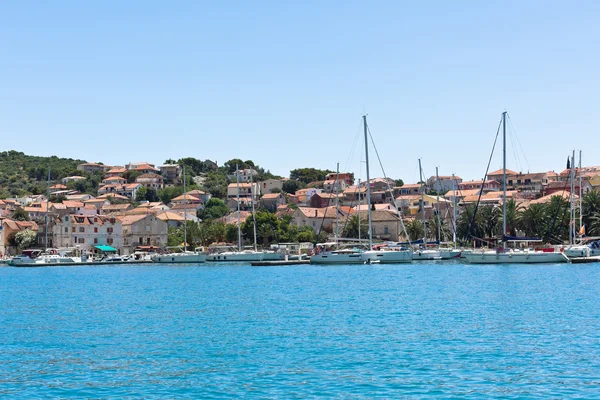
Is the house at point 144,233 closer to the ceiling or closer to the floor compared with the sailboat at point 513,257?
closer to the ceiling

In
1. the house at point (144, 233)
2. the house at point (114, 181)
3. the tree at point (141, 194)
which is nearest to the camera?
the house at point (144, 233)

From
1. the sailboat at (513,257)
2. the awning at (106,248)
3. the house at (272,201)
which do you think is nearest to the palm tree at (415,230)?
the sailboat at (513,257)

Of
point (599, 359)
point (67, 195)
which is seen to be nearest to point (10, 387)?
point (599, 359)

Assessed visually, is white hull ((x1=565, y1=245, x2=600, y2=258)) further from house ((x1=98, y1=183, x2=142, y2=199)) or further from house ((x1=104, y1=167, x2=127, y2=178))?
house ((x1=104, y1=167, x2=127, y2=178))

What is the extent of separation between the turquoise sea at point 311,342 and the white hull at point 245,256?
38350 millimetres

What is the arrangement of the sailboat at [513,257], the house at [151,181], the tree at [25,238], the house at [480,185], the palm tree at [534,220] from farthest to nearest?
the house at [151,181] < the house at [480,185] < the tree at [25,238] < the palm tree at [534,220] < the sailboat at [513,257]

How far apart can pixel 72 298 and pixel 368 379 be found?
31.2 m

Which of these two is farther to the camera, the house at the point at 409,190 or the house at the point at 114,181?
the house at the point at 114,181

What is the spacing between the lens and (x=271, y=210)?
148250mm

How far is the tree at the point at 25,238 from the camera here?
11562 cm

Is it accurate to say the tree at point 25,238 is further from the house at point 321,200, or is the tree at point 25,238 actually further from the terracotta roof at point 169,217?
the house at point 321,200

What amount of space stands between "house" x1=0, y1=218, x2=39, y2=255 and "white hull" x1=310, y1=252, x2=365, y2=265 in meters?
57.8

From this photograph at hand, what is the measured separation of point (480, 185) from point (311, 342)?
135 metres

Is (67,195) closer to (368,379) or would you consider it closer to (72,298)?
(72,298)
